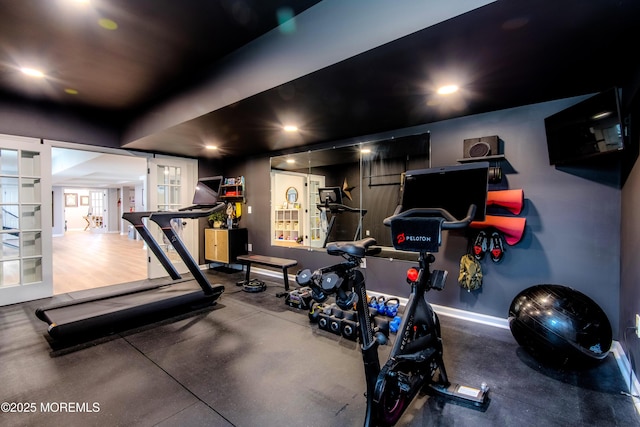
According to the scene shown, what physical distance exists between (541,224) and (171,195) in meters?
5.68

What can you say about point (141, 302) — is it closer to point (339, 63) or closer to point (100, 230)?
point (339, 63)

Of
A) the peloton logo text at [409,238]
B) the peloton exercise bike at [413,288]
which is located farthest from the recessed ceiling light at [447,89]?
the peloton logo text at [409,238]

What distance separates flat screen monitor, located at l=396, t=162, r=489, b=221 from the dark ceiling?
0.76m

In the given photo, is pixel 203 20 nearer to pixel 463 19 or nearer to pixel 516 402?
pixel 463 19

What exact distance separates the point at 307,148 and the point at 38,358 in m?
3.95

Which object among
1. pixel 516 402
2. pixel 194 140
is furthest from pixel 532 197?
pixel 194 140

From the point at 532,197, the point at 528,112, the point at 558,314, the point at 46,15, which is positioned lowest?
the point at 558,314

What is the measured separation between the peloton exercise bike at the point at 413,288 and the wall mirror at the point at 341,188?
5.70 ft

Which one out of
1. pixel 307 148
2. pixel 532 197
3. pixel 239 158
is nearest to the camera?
pixel 532 197

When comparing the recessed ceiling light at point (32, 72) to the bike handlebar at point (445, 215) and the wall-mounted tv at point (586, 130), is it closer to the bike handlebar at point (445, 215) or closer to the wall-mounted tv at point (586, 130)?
the bike handlebar at point (445, 215)

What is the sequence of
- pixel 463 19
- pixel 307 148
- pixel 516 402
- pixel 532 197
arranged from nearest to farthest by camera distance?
pixel 463 19 < pixel 516 402 < pixel 532 197 < pixel 307 148

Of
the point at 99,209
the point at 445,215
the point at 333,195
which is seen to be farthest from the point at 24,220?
the point at 99,209

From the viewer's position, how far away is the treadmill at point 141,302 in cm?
263

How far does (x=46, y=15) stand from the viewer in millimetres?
2008
